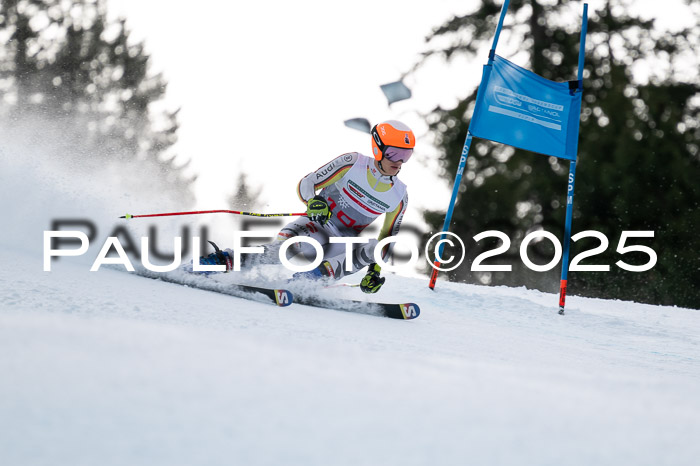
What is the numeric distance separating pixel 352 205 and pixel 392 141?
598 mm

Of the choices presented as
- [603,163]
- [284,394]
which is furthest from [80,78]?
[284,394]

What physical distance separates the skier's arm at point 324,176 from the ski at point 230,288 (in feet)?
2.97

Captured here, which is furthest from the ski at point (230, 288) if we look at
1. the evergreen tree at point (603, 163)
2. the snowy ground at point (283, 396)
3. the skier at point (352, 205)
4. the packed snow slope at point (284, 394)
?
the evergreen tree at point (603, 163)

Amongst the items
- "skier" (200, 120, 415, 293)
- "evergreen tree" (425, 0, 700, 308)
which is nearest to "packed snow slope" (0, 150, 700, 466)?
"skier" (200, 120, 415, 293)

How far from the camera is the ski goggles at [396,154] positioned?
15.8 ft

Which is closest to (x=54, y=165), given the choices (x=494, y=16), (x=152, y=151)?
(x=494, y=16)

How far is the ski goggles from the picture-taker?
4824 millimetres

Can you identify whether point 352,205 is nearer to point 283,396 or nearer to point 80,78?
point 283,396

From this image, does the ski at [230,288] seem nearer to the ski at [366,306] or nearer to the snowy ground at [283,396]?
the ski at [366,306]

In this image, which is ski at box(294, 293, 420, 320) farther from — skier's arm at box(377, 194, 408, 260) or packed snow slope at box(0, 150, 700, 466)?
packed snow slope at box(0, 150, 700, 466)

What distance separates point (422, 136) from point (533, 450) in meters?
13.6

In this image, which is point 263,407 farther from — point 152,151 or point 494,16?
point 152,151

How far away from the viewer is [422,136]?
1482 centimetres

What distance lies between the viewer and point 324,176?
5070 millimetres
